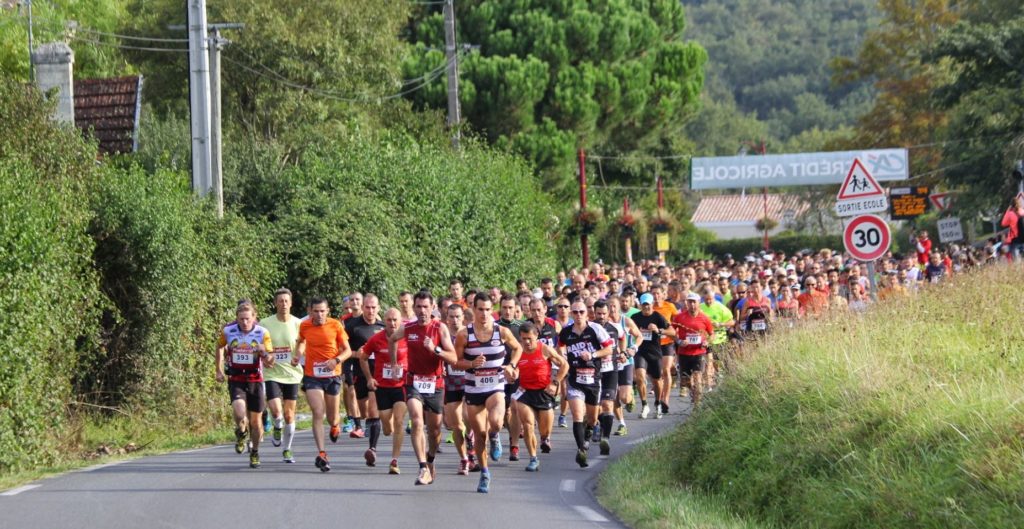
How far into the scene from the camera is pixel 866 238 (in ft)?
58.2

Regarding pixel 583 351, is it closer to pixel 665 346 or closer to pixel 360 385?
pixel 360 385

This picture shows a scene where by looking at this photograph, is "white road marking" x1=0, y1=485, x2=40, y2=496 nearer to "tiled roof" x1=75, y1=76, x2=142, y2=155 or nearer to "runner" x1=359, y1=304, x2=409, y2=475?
"runner" x1=359, y1=304, x2=409, y2=475

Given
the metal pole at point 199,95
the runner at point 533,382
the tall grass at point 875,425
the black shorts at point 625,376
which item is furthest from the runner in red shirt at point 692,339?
the metal pole at point 199,95

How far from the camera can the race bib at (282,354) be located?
1600cm

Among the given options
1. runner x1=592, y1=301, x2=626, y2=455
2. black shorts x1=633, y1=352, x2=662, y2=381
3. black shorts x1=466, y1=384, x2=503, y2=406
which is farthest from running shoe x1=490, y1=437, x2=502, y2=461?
black shorts x1=633, y1=352, x2=662, y2=381

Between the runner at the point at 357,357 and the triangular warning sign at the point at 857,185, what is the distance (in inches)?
229

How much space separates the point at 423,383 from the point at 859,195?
6608 millimetres

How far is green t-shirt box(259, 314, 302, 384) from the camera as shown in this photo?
632 inches

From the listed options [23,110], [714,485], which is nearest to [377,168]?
[23,110]

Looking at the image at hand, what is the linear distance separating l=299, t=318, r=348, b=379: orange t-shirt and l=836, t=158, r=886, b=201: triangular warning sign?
6.33 m

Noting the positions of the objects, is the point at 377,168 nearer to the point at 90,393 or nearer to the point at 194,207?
the point at 194,207

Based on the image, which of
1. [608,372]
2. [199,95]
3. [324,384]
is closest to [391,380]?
[324,384]

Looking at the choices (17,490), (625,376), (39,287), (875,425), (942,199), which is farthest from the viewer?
(942,199)

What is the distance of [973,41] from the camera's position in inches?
1574
